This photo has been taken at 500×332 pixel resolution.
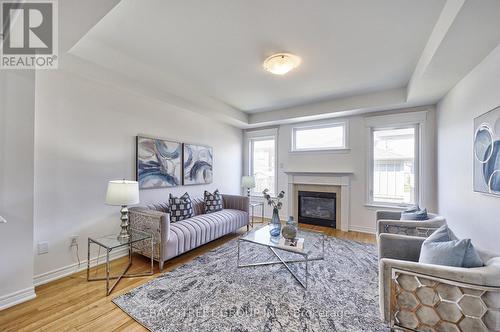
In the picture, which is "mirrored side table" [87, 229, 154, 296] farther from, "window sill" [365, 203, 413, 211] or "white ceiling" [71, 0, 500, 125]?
"window sill" [365, 203, 413, 211]

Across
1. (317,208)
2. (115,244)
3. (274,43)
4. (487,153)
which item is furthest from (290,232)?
(317,208)

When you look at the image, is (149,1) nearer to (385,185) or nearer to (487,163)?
(487,163)

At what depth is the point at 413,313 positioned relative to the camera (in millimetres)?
1388

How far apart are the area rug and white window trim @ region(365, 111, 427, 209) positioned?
1695mm

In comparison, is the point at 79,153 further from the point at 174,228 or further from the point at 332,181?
the point at 332,181

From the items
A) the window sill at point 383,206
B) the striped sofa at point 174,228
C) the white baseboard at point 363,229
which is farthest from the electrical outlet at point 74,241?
the window sill at point 383,206

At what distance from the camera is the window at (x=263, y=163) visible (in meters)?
5.45

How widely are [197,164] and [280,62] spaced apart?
8.28 feet

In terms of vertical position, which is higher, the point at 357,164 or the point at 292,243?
the point at 357,164

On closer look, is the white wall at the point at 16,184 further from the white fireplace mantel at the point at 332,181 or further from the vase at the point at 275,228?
the white fireplace mantel at the point at 332,181

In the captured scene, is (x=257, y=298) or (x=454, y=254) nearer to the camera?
(x=454, y=254)

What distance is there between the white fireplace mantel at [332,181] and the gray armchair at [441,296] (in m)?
2.88

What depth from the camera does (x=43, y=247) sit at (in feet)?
7.42

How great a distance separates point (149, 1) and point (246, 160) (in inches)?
167
